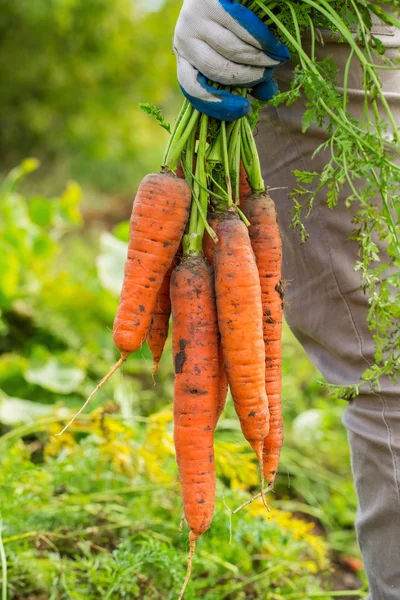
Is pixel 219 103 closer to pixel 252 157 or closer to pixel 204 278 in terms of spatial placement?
pixel 252 157

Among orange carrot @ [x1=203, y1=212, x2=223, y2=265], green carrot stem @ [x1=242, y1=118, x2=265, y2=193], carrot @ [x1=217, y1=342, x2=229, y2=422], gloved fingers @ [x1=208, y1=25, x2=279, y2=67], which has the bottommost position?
carrot @ [x1=217, y1=342, x2=229, y2=422]

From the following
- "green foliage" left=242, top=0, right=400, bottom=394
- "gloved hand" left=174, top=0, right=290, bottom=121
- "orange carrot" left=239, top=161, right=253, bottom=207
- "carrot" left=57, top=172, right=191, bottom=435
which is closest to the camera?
"green foliage" left=242, top=0, right=400, bottom=394

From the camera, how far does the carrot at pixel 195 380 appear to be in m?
1.56

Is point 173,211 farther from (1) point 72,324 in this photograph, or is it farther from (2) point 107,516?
(1) point 72,324

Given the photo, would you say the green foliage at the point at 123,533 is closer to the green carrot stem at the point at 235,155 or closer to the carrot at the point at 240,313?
the carrot at the point at 240,313

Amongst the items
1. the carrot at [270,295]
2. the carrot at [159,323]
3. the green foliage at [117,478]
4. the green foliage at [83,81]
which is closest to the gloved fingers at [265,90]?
the carrot at [270,295]

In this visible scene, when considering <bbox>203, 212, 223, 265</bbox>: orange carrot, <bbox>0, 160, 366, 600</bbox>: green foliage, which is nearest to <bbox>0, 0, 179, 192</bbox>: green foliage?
<bbox>0, 160, 366, 600</bbox>: green foliage

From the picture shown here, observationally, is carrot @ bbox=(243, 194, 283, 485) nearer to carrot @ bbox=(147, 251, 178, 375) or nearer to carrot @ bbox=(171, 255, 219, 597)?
carrot @ bbox=(171, 255, 219, 597)

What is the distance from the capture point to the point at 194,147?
1.57 meters

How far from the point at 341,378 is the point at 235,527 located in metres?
0.62

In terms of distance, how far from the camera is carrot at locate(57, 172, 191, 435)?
1550 mm

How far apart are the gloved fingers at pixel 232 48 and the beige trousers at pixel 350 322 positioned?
0.25 metres

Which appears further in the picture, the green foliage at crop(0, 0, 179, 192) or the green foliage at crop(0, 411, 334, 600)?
the green foliage at crop(0, 0, 179, 192)

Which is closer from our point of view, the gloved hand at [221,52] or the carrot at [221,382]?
the gloved hand at [221,52]
